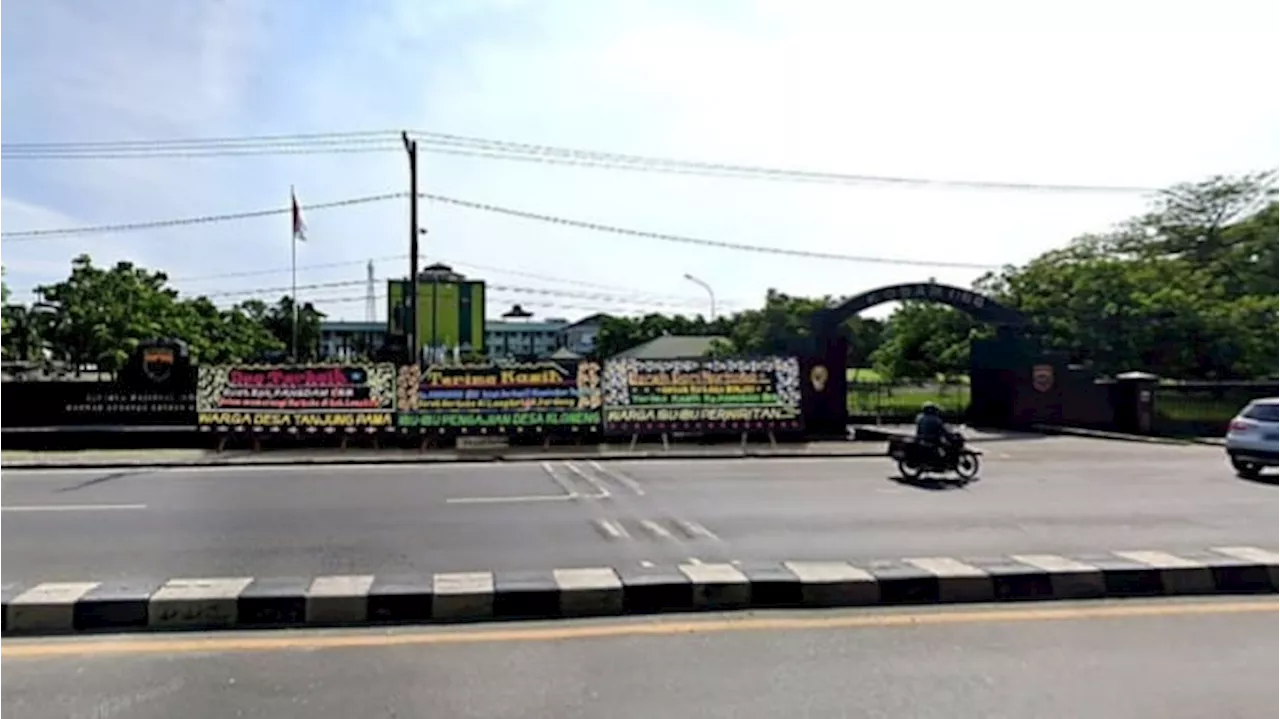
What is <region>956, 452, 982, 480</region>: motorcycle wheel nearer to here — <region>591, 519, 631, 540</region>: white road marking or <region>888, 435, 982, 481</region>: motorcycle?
<region>888, 435, 982, 481</region>: motorcycle

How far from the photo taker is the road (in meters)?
4.38

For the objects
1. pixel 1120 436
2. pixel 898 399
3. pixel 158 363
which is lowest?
pixel 1120 436

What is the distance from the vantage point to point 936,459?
1480cm

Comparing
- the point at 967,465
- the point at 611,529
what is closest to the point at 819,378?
the point at 967,465

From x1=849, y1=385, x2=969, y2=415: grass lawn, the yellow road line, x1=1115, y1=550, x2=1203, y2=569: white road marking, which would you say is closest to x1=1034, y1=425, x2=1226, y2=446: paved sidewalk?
x1=849, y1=385, x2=969, y2=415: grass lawn

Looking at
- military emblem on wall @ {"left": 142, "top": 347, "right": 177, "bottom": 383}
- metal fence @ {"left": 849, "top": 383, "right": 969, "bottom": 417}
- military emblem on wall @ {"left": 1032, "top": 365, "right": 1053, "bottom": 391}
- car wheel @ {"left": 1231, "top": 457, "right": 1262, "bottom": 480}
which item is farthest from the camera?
metal fence @ {"left": 849, "top": 383, "right": 969, "bottom": 417}

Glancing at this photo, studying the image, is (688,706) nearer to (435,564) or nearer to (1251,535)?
(435,564)

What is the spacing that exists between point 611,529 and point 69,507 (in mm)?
6527

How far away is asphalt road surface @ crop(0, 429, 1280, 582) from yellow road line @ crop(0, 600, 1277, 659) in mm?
1980


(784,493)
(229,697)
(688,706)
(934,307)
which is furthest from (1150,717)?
(934,307)

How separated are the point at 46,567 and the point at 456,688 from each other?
4.77 metres

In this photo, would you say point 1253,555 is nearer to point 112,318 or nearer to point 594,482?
point 594,482

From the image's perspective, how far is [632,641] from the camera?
5387mm

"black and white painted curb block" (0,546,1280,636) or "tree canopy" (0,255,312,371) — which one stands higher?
"tree canopy" (0,255,312,371)
